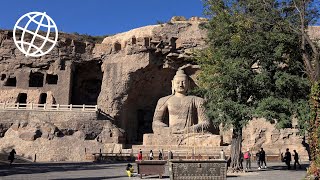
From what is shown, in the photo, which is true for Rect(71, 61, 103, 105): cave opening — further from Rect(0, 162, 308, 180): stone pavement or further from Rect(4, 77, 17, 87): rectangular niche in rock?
Rect(0, 162, 308, 180): stone pavement

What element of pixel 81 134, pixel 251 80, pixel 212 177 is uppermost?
pixel 251 80

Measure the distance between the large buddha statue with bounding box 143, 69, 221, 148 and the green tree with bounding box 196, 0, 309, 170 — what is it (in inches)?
338

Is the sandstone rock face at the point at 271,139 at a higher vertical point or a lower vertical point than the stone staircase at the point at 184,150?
higher

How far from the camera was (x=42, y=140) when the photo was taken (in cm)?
2591

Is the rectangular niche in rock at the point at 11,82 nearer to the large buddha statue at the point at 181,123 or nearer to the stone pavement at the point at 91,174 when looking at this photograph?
the large buddha statue at the point at 181,123

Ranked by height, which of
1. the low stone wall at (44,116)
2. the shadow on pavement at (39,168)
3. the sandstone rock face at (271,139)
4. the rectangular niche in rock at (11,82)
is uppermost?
the rectangular niche in rock at (11,82)

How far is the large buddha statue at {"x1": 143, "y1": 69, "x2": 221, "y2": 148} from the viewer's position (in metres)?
25.3

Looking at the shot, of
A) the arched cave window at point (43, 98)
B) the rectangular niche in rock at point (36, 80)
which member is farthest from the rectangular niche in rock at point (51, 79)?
the arched cave window at point (43, 98)

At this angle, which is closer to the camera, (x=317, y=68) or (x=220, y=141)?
(x=317, y=68)

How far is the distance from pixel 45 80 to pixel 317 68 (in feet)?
93.7

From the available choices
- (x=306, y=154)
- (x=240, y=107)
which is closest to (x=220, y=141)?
(x=306, y=154)

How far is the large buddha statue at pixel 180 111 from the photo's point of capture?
27.4m

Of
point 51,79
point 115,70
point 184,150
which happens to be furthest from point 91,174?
point 51,79

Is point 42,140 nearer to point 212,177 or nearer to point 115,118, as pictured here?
point 115,118
